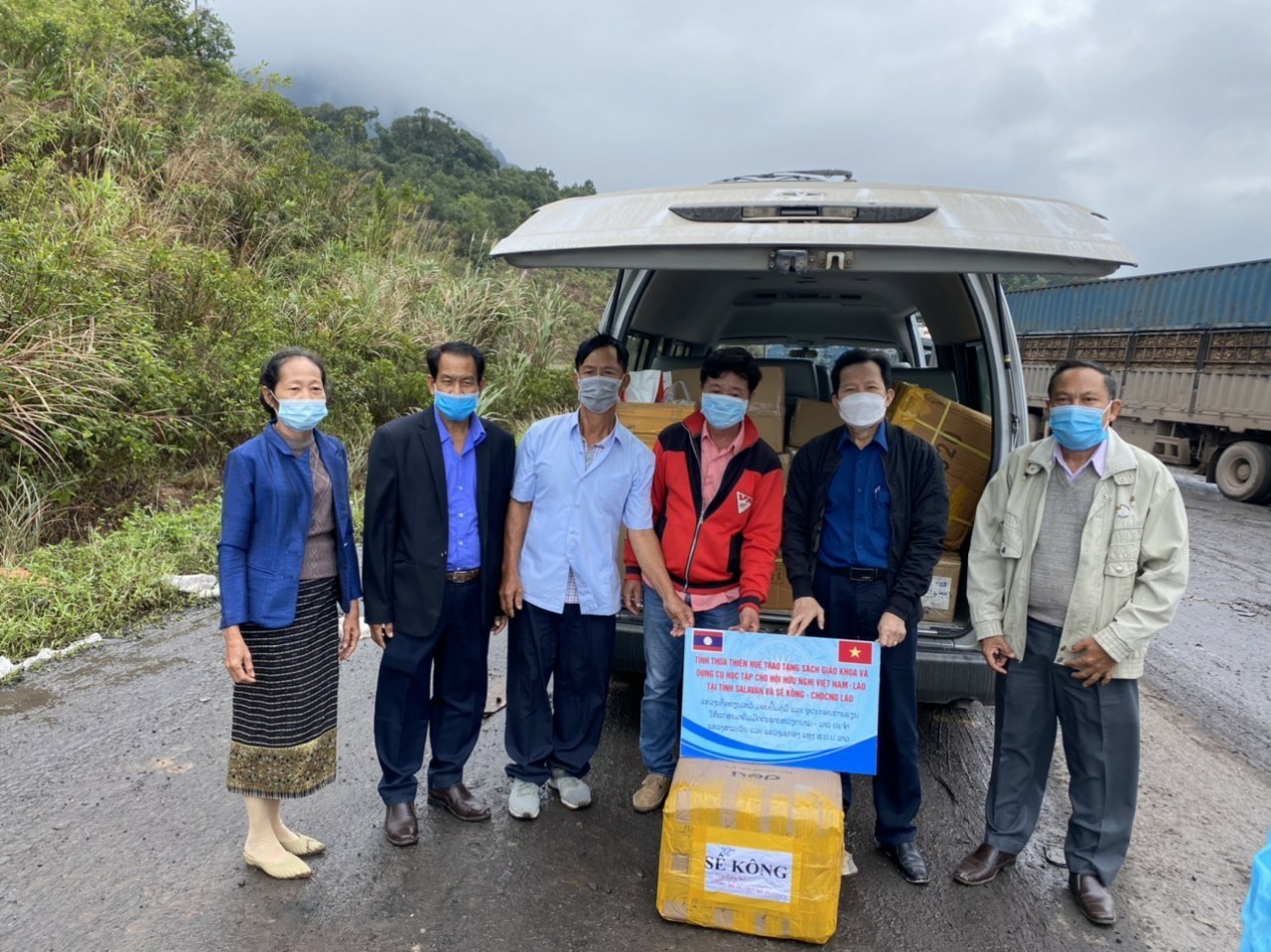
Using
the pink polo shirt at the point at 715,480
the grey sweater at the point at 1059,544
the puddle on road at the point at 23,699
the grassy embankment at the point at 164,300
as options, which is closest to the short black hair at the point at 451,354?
the pink polo shirt at the point at 715,480

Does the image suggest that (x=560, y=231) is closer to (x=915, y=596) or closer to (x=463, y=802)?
(x=915, y=596)

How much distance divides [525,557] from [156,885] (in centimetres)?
148

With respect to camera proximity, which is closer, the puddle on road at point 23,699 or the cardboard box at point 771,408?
the puddle on road at point 23,699

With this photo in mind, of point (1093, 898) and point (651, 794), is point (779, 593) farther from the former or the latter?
point (1093, 898)

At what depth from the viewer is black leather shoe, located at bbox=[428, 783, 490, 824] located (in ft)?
10.1

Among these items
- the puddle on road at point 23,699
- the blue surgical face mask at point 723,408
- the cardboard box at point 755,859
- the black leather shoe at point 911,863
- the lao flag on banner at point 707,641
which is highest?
the blue surgical face mask at point 723,408

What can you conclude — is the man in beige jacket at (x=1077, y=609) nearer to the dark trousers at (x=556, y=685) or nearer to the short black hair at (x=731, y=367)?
the short black hair at (x=731, y=367)

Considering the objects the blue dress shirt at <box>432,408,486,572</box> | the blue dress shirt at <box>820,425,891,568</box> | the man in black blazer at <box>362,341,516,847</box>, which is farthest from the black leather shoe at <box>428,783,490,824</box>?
the blue dress shirt at <box>820,425,891,568</box>

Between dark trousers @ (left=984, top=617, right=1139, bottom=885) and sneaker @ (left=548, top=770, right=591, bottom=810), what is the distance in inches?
55.0

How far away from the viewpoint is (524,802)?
3.10 meters

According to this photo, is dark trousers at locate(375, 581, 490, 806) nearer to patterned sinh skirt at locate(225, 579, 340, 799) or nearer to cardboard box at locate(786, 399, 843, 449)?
patterned sinh skirt at locate(225, 579, 340, 799)

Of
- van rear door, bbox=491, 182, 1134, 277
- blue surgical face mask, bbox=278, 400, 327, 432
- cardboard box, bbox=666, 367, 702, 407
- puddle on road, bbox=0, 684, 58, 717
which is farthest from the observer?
cardboard box, bbox=666, 367, 702, 407

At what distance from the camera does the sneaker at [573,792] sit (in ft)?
10.5

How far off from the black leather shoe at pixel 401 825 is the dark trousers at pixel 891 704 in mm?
1564
